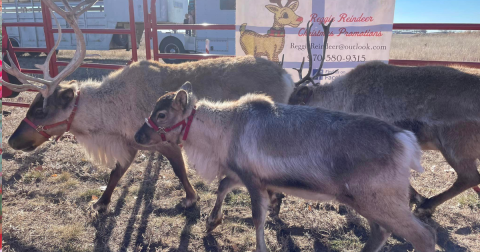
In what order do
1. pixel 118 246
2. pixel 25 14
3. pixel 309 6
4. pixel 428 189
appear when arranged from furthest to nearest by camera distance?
pixel 25 14 → pixel 309 6 → pixel 428 189 → pixel 118 246

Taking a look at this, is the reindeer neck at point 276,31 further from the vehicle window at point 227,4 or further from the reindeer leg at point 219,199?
the vehicle window at point 227,4

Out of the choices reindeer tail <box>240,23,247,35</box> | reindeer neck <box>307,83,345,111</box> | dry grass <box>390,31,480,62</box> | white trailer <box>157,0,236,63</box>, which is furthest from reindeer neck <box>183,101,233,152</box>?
dry grass <box>390,31,480,62</box>

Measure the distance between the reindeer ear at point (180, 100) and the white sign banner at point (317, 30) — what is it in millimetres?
2744

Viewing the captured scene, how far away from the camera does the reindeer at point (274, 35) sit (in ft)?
18.1

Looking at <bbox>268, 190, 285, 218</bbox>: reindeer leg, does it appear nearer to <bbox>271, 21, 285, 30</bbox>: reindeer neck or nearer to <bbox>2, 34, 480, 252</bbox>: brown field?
<bbox>2, 34, 480, 252</bbox>: brown field

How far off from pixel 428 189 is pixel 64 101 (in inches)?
189

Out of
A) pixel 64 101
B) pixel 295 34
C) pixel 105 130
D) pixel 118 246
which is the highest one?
pixel 295 34

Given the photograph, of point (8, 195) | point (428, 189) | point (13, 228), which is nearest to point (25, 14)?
point (8, 195)

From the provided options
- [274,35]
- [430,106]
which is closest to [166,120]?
[430,106]

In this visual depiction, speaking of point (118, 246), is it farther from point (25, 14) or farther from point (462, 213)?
point (25, 14)

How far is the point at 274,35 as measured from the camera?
5.64 meters

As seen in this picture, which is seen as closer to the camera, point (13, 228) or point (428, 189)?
point (13, 228)

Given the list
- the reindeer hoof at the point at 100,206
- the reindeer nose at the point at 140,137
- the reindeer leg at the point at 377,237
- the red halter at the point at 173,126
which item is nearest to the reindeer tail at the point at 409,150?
the reindeer leg at the point at 377,237

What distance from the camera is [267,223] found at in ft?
12.3
